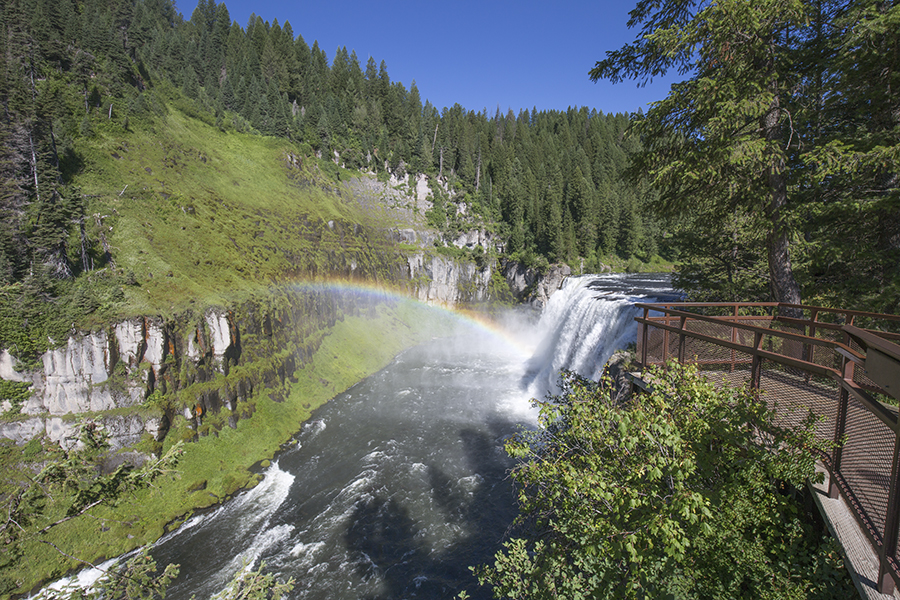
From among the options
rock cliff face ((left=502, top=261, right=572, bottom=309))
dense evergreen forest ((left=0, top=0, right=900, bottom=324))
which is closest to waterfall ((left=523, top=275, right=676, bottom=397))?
dense evergreen forest ((left=0, top=0, right=900, bottom=324))

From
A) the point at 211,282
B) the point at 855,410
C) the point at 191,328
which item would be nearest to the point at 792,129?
the point at 855,410

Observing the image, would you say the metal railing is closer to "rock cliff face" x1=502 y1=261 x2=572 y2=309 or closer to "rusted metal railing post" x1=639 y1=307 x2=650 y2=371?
"rusted metal railing post" x1=639 y1=307 x2=650 y2=371

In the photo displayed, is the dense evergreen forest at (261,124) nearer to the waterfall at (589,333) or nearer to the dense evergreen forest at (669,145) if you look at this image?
the dense evergreen forest at (669,145)

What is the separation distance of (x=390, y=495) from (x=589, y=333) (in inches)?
639

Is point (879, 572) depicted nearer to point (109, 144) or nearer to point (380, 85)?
point (109, 144)

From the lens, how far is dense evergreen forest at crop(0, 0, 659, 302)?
22094 mm

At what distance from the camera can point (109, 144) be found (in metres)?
33.2

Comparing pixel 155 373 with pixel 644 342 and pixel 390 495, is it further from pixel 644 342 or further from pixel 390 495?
pixel 644 342

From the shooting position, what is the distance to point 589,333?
2603 cm

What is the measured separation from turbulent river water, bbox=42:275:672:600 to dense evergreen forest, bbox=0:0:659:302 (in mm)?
13300

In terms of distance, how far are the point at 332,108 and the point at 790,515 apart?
245 feet

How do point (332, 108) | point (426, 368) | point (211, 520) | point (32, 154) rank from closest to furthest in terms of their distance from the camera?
1. point (211, 520)
2. point (32, 154)
3. point (426, 368)
4. point (332, 108)

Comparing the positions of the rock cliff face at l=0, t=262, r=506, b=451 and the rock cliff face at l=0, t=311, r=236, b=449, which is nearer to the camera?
the rock cliff face at l=0, t=311, r=236, b=449

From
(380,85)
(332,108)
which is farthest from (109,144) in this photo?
(380,85)
